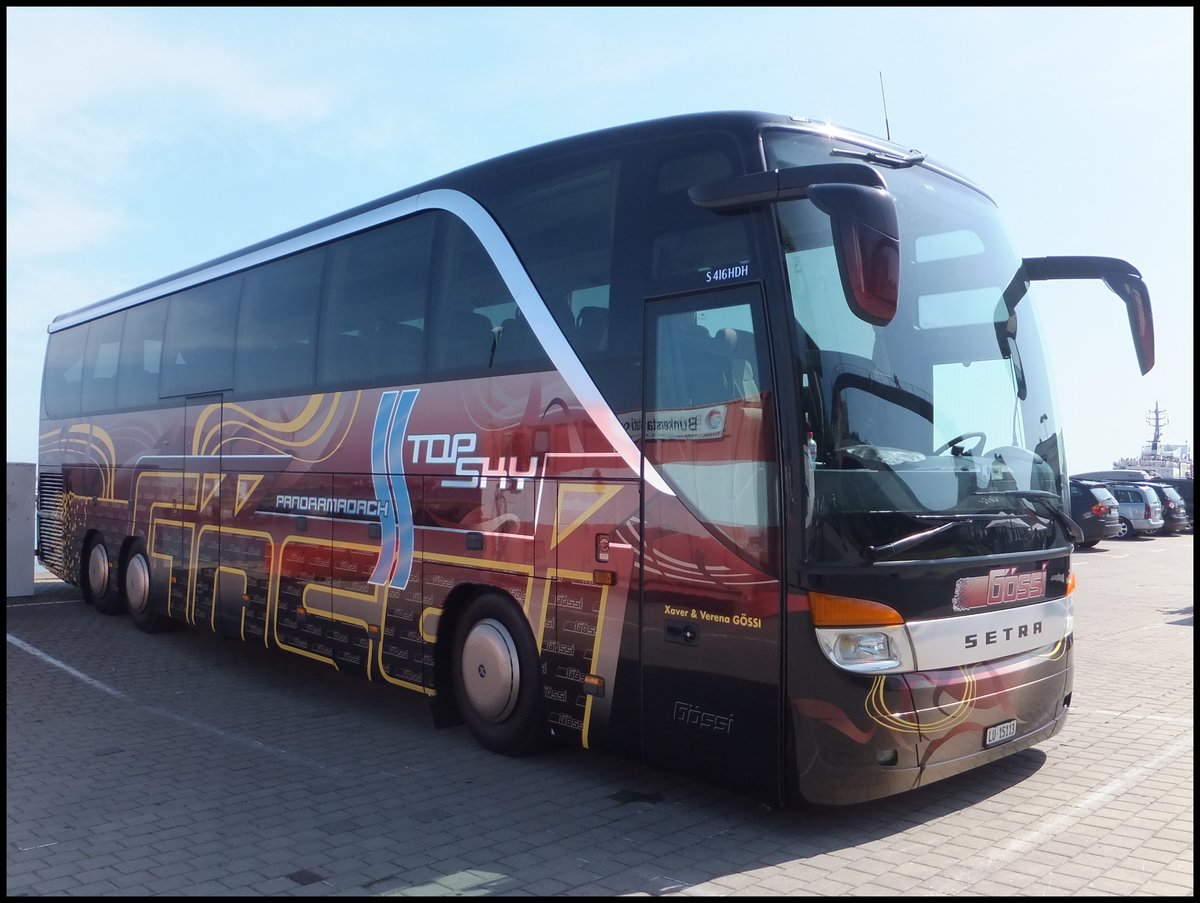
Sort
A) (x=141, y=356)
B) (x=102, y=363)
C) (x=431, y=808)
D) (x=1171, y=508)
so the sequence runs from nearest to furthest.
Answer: (x=431, y=808) → (x=141, y=356) → (x=102, y=363) → (x=1171, y=508)

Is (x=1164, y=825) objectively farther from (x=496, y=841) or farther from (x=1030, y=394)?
(x=496, y=841)

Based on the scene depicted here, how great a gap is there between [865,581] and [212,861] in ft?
11.2

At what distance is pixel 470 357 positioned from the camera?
22.9 feet

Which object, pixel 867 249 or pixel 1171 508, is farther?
pixel 1171 508

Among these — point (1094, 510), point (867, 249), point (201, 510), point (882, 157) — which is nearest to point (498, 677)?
point (867, 249)

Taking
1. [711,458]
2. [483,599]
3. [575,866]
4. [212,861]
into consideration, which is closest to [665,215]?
[711,458]

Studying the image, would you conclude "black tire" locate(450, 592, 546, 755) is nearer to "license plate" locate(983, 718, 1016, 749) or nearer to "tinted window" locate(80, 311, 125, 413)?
"license plate" locate(983, 718, 1016, 749)

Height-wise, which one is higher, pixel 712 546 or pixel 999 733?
pixel 712 546

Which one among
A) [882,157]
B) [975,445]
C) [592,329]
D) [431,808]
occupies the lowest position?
[431,808]

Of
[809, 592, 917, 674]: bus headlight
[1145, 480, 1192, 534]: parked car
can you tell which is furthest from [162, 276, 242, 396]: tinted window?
[1145, 480, 1192, 534]: parked car

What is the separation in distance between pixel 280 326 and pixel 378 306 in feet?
5.62

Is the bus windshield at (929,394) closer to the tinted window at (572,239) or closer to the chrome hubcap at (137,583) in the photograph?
the tinted window at (572,239)

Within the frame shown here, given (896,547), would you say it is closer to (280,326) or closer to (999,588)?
(999,588)

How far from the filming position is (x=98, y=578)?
13250mm
